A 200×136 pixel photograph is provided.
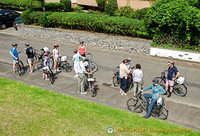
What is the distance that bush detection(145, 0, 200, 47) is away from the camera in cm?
1573

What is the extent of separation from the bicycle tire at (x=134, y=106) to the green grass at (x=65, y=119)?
1.27 ft

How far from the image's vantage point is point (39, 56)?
16.1m

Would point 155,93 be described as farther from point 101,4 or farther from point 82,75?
point 101,4

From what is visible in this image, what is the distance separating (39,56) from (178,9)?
10294 millimetres

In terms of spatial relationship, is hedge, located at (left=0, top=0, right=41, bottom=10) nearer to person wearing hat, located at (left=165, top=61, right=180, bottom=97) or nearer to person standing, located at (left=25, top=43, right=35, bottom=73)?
person standing, located at (left=25, top=43, right=35, bottom=73)

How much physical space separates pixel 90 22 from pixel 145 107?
38.4 feet

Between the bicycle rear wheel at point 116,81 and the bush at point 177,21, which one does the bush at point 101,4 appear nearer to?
the bush at point 177,21

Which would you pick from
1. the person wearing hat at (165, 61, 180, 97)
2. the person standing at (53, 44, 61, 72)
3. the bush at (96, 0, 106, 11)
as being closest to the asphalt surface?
the person standing at (53, 44, 61, 72)

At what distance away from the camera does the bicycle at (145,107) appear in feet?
32.7

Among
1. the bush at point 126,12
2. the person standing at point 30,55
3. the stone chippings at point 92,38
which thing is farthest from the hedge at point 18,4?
the person standing at point 30,55

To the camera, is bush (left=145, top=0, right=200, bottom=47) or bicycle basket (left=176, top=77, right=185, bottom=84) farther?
bush (left=145, top=0, right=200, bottom=47)

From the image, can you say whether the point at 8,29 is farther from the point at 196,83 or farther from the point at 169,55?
the point at 196,83

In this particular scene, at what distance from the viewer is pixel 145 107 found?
408 inches

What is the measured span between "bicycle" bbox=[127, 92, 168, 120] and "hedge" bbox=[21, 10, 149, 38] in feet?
28.7
